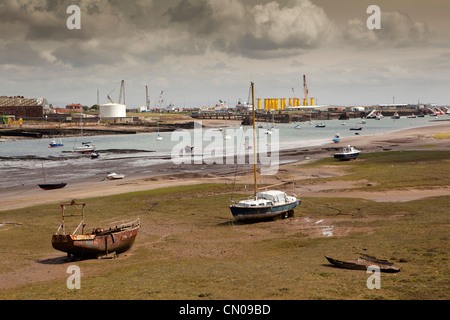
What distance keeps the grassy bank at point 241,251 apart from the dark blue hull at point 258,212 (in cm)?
63

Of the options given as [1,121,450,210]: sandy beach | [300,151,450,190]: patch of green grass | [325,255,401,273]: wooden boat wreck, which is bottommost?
[1,121,450,210]: sandy beach

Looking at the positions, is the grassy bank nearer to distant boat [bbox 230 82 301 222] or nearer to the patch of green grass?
distant boat [bbox 230 82 301 222]

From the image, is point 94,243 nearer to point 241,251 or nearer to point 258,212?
point 241,251

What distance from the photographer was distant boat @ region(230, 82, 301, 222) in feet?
117

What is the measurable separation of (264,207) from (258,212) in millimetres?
604

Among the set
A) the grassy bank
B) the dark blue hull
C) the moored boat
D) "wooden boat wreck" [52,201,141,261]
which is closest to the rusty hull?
"wooden boat wreck" [52,201,141,261]

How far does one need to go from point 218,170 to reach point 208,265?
161 ft

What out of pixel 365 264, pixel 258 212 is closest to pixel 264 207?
pixel 258 212

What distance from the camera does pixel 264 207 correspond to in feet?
118

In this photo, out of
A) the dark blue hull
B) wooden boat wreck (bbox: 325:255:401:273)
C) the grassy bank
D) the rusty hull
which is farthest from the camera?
the dark blue hull

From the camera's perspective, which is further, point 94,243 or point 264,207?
point 264,207

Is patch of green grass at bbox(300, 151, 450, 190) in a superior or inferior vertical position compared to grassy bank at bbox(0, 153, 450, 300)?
superior

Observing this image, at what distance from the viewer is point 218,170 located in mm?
74188
